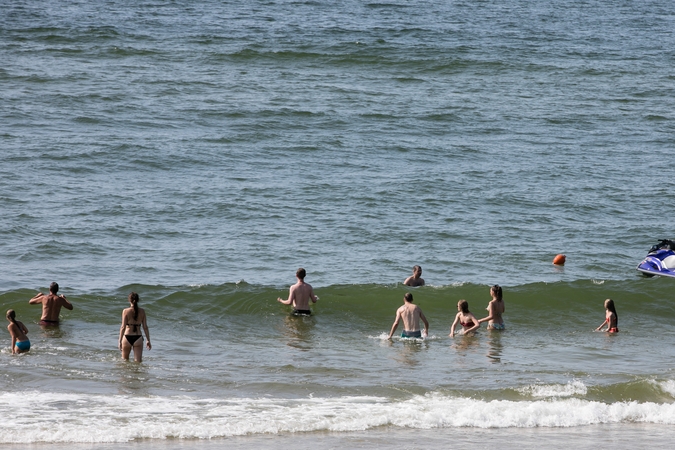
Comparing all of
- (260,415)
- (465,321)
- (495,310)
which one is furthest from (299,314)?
(260,415)

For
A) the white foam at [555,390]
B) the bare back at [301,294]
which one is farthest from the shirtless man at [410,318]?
the white foam at [555,390]

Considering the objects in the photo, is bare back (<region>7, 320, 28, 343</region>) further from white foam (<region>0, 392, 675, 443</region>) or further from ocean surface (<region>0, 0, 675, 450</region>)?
white foam (<region>0, 392, 675, 443</region>)

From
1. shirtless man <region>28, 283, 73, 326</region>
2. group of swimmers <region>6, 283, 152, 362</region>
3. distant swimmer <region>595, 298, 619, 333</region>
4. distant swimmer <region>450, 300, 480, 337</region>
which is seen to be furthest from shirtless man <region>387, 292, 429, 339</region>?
shirtless man <region>28, 283, 73, 326</region>

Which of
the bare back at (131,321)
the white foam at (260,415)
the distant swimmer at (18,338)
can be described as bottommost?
the white foam at (260,415)

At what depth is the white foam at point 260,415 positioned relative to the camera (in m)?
10.3

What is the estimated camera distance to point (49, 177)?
2480cm

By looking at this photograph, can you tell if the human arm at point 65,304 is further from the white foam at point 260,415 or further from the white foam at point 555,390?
the white foam at point 555,390

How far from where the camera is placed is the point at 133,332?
13195mm

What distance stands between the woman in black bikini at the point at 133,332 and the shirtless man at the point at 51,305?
8.75 feet

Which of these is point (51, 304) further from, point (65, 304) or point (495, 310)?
point (495, 310)

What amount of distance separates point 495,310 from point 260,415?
250 inches

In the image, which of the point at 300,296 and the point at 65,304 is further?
the point at 300,296

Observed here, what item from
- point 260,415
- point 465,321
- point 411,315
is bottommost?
point 260,415

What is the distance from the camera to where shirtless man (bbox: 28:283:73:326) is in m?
15.5
